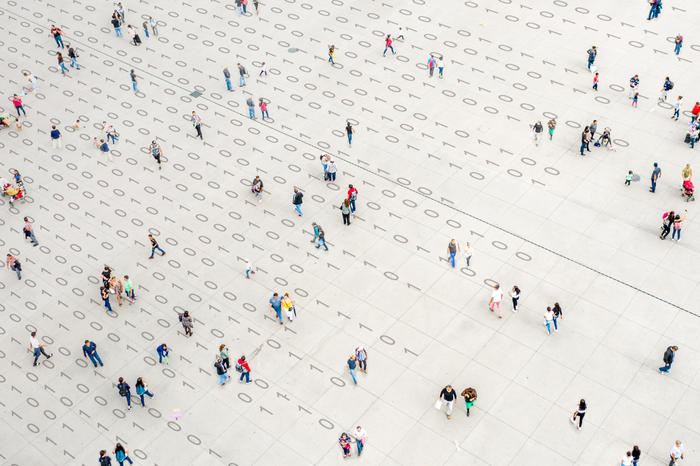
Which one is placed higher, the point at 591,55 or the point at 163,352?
the point at 591,55

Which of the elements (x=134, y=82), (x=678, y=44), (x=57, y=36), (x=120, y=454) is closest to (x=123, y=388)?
(x=120, y=454)

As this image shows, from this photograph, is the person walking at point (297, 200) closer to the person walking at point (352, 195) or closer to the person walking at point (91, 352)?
the person walking at point (352, 195)

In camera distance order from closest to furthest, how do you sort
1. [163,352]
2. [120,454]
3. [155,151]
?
[120,454]
[163,352]
[155,151]

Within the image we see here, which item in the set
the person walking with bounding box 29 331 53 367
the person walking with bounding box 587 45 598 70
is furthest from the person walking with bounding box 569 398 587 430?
the person walking with bounding box 587 45 598 70

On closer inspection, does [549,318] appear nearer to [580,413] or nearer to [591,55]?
[580,413]

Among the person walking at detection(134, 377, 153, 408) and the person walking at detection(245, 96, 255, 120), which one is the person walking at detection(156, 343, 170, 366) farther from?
the person walking at detection(245, 96, 255, 120)

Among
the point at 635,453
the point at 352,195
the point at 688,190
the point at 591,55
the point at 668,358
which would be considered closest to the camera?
the point at 635,453

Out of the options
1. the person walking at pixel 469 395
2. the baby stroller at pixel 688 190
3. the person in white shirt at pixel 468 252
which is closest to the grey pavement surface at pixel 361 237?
the baby stroller at pixel 688 190
